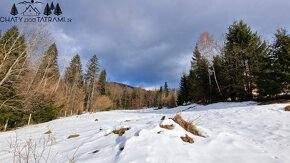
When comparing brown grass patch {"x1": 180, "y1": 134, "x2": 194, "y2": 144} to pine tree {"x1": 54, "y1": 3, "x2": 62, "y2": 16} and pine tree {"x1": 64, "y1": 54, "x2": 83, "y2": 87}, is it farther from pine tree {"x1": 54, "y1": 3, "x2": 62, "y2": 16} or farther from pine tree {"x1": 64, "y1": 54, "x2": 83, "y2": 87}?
pine tree {"x1": 64, "y1": 54, "x2": 83, "y2": 87}

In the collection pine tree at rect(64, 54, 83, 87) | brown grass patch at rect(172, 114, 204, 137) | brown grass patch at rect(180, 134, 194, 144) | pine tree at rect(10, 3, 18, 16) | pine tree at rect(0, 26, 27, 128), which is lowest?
brown grass patch at rect(180, 134, 194, 144)

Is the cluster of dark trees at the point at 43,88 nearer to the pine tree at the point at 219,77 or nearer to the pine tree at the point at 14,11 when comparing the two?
the pine tree at the point at 14,11

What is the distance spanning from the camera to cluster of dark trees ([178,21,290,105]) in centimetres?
2147

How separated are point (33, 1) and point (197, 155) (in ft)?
55.7

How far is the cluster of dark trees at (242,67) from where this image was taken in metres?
21.5

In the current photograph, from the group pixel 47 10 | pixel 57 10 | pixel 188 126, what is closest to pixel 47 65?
pixel 47 10

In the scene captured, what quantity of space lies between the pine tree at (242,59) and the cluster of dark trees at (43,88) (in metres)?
19.2

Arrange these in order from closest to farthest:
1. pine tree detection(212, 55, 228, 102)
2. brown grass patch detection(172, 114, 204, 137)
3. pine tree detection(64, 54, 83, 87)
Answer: brown grass patch detection(172, 114, 204, 137)
pine tree detection(212, 55, 228, 102)
pine tree detection(64, 54, 83, 87)

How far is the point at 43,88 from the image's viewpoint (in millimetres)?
26766

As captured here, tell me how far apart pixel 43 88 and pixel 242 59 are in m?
21.9

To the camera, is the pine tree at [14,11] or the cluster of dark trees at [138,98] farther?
the cluster of dark trees at [138,98]

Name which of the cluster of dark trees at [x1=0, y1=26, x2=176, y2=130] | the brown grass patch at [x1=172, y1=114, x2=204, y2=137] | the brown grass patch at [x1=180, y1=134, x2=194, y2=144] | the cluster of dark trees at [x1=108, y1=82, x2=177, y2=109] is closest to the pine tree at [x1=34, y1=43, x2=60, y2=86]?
the cluster of dark trees at [x1=0, y1=26, x2=176, y2=130]

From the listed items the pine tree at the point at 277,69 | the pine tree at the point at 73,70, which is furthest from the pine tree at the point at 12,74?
the pine tree at the point at 73,70

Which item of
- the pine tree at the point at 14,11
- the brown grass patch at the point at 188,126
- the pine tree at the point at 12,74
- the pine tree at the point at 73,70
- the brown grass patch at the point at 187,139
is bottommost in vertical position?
the brown grass patch at the point at 187,139
